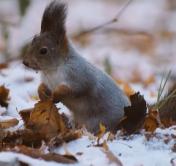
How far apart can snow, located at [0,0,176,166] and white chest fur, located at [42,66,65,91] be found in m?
0.19

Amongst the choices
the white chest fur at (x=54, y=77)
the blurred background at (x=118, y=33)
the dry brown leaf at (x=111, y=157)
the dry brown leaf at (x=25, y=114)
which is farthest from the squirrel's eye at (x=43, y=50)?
the blurred background at (x=118, y=33)

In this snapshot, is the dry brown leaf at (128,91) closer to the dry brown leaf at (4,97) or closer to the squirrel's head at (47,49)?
the squirrel's head at (47,49)

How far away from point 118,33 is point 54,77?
5658 mm

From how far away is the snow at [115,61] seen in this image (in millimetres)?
2875

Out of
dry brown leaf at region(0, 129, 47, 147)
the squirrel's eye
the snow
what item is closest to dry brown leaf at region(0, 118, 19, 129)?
the snow

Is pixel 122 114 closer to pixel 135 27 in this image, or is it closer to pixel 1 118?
pixel 1 118

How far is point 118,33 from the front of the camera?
9234 mm

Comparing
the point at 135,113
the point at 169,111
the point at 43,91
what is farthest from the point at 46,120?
the point at 169,111

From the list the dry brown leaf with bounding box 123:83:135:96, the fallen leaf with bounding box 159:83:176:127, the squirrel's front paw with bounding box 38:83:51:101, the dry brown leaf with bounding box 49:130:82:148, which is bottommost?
the dry brown leaf with bounding box 49:130:82:148

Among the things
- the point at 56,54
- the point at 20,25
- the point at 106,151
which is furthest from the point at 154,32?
the point at 106,151

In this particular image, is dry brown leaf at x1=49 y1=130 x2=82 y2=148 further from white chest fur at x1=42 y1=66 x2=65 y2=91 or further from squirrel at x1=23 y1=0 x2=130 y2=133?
white chest fur at x1=42 y1=66 x2=65 y2=91

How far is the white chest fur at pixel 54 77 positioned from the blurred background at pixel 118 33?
264 centimetres

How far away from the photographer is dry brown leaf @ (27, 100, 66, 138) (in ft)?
10.2

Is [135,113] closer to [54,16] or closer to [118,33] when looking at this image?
[54,16]
